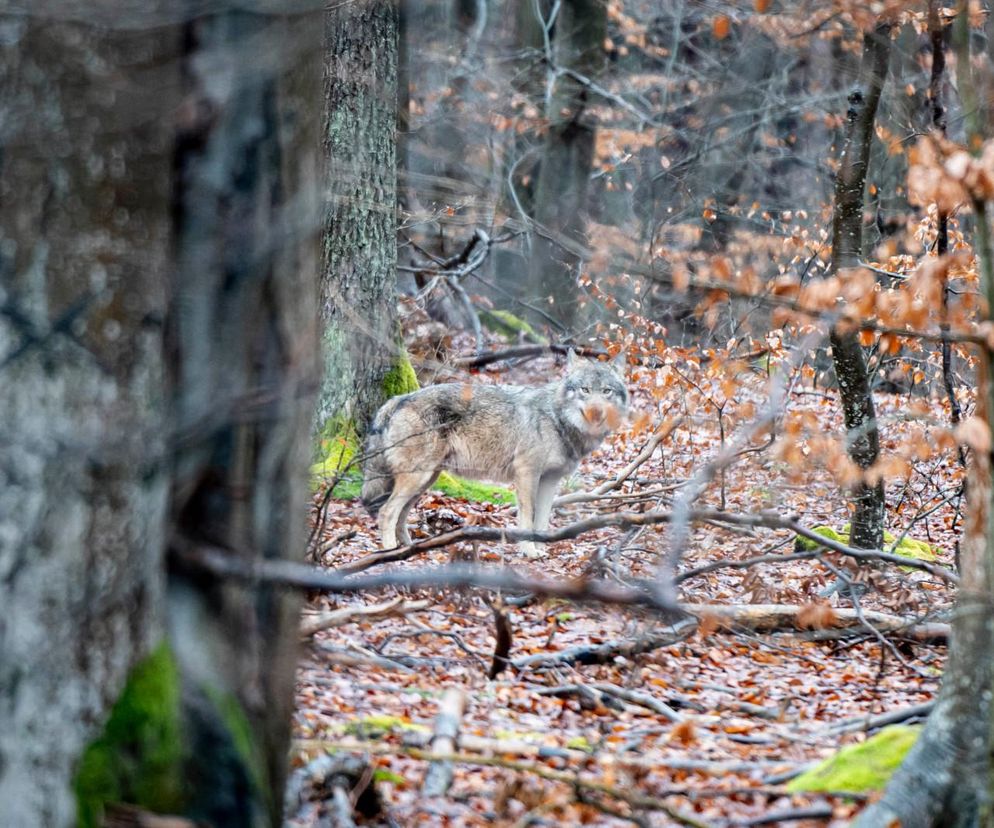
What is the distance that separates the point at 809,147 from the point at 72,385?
2462 cm

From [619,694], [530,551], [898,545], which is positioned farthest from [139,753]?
[898,545]

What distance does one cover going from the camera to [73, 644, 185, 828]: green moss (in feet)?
9.49

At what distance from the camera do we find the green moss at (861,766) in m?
4.27

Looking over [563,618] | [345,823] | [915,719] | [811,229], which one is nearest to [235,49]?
[345,823]

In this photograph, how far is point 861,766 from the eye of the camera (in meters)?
4.37

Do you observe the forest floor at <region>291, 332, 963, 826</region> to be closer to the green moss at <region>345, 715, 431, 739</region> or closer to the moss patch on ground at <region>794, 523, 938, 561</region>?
the green moss at <region>345, 715, 431, 739</region>

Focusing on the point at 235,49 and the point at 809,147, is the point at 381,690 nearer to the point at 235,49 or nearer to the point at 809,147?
the point at 235,49

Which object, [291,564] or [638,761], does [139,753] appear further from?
[638,761]

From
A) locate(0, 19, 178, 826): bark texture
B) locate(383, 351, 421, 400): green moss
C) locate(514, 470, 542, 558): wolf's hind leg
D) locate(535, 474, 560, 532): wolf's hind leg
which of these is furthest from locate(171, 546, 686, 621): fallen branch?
locate(383, 351, 421, 400): green moss

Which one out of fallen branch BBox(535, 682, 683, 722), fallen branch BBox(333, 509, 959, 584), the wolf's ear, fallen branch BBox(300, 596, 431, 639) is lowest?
fallen branch BBox(535, 682, 683, 722)

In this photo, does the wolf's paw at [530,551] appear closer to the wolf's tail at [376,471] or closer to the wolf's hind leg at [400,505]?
the wolf's hind leg at [400,505]

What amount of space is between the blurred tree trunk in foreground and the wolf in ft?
A: 20.4

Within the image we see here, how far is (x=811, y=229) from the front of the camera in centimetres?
1923

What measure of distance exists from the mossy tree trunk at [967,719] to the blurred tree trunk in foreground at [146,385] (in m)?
2.21
